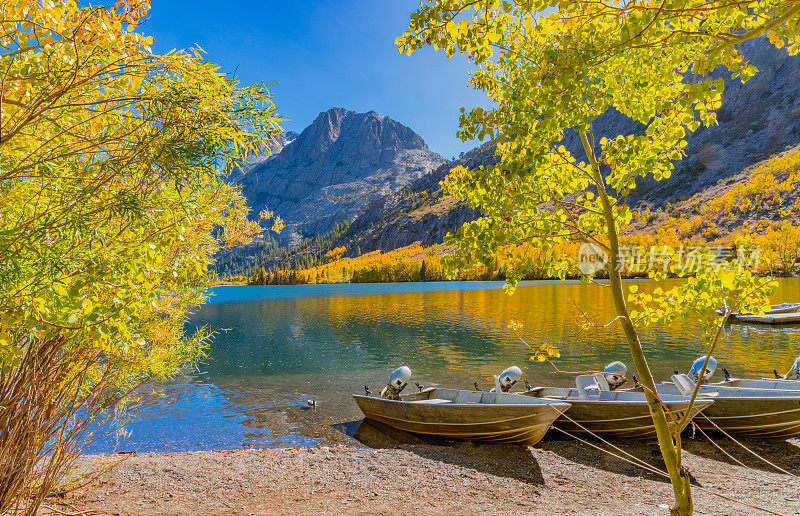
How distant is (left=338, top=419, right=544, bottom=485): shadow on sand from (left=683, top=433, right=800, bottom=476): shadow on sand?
543 centimetres

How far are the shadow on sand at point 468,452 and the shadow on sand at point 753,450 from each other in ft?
17.8

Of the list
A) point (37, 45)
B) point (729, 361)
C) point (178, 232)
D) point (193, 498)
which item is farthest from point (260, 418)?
point (729, 361)

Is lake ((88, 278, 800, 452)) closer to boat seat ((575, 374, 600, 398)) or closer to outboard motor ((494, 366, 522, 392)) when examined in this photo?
boat seat ((575, 374, 600, 398))

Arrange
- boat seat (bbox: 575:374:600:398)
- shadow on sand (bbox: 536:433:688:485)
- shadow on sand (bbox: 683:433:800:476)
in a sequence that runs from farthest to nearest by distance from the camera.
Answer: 1. boat seat (bbox: 575:374:600:398)
2. shadow on sand (bbox: 683:433:800:476)
3. shadow on sand (bbox: 536:433:688:485)

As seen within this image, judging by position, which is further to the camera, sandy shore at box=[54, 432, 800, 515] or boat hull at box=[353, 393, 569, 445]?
boat hull at box=[353, 393, 569, 445]

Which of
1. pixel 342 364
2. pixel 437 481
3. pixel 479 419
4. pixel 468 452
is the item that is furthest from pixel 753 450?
pixel 342 364

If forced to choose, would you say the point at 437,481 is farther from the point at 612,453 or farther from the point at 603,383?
the point at 603,383

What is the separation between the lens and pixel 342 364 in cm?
3089

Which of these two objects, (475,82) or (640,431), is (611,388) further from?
(475,82)

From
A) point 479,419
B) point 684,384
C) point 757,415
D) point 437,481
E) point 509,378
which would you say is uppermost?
point 684,384

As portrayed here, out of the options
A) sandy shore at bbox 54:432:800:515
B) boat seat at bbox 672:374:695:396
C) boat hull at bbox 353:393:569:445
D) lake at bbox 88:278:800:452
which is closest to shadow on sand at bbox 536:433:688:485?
sandy shore at bbox 54:432:800:515

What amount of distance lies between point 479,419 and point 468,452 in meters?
1.13

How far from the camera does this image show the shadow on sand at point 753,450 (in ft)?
39.2

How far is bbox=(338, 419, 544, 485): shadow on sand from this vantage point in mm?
11977
